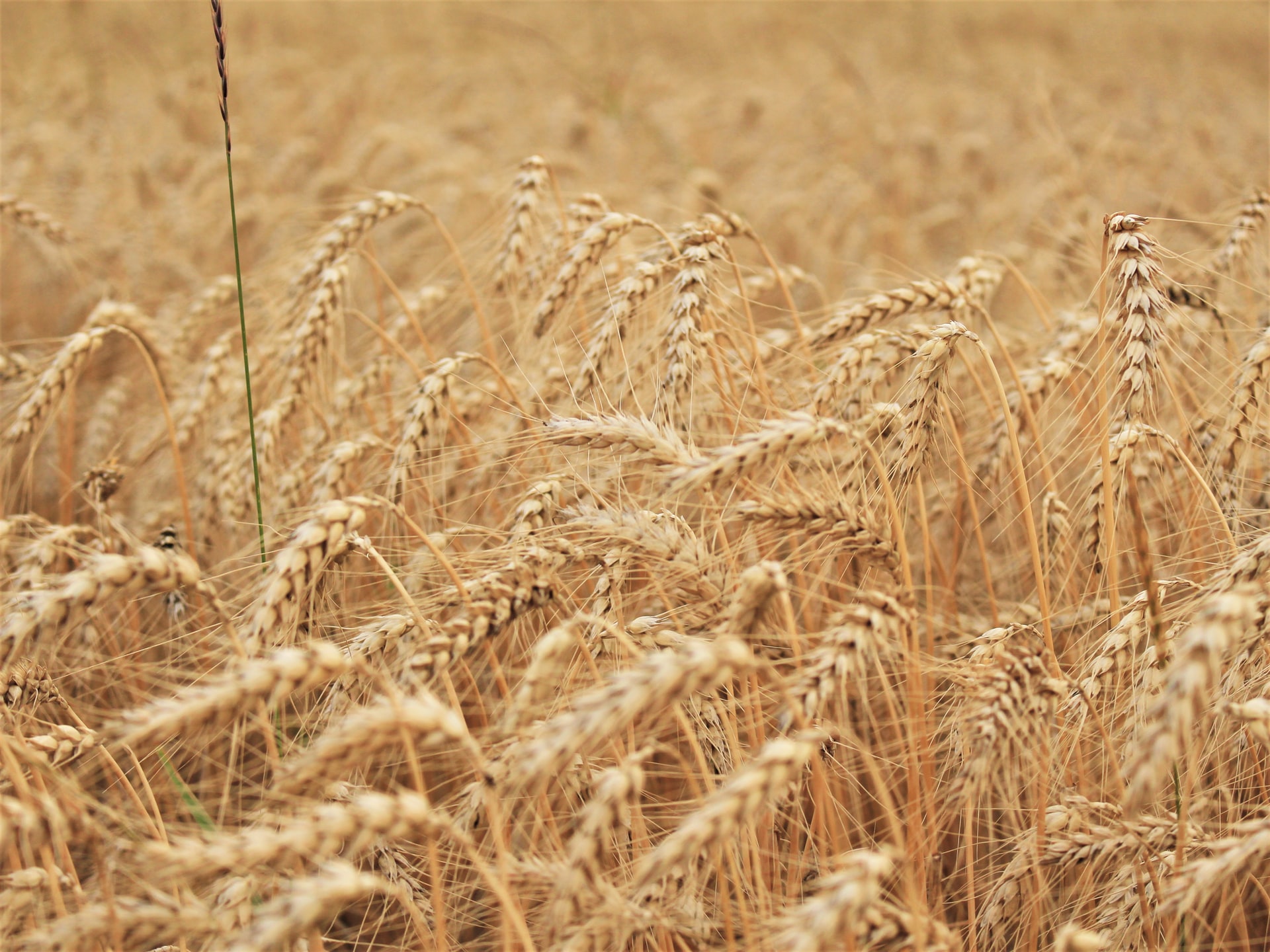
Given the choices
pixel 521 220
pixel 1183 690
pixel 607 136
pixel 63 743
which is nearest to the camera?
pixel 1183 690

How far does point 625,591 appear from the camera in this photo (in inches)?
84.4

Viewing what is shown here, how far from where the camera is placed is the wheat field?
3.81ft

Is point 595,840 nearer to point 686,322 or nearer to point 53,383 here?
point 686,322

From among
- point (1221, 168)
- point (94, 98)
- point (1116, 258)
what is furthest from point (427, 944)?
point (94, 98)

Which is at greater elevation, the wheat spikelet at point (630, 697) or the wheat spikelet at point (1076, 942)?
the wheat spikelet at point (630, 697)

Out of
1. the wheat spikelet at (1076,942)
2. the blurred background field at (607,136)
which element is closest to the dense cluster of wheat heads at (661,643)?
the wheat spikelet at (1076,942)

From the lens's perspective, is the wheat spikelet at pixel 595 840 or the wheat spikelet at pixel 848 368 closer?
the wheat spikelet at pixel 595 840

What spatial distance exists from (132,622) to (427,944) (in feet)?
4.14

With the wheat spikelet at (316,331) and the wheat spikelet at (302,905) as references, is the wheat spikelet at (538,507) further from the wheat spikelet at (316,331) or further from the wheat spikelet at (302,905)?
the wheat spikelet at (316,331)

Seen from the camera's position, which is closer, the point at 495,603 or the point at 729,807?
the point at 729,807

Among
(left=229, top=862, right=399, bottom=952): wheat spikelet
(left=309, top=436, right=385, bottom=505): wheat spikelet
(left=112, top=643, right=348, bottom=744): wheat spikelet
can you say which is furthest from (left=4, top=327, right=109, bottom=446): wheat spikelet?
(left=229, top=862, right=399, bottom=952): wheat spikelet

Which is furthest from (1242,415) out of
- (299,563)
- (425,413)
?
(299,563)

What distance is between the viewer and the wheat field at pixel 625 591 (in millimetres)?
1162

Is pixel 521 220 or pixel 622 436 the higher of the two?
pixel 521 220
